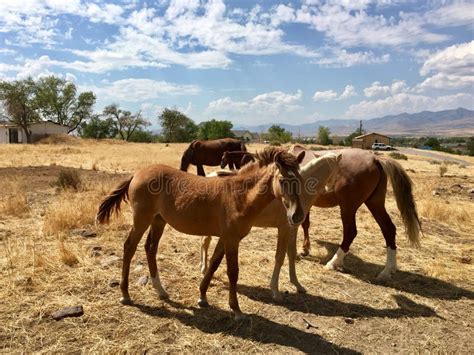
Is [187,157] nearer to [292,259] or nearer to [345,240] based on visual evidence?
[345,240]

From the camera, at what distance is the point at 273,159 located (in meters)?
4.07

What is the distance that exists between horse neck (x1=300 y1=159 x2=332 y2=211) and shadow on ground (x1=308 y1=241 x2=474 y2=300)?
165 centimetres

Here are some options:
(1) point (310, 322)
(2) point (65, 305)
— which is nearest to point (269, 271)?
(1) point (310, 322)

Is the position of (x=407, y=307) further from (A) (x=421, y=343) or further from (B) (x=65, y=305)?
(B) (x=65, y=305)

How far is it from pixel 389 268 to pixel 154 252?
3705mm

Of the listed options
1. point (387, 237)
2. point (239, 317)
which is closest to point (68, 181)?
point (239, 317)

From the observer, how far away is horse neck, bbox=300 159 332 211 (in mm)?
5199

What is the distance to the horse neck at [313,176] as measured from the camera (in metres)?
5.20

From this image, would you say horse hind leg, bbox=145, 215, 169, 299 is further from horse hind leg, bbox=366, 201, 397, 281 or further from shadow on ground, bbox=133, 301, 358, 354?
horse hind leg, bbox=366, 201, 397, 281

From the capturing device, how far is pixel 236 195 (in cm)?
422

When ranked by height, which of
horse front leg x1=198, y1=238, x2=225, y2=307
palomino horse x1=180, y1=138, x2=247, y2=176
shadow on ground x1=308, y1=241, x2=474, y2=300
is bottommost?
shadow on ground x1=308, y1=241, x2=474, y2=300

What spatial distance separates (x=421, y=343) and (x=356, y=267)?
228 cm

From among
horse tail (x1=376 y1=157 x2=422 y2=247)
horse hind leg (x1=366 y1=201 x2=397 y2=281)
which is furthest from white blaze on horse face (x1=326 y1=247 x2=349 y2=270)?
horse tail (x1=376 y1=157 x2=422 y2=247)

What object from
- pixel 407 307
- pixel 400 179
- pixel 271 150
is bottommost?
pixel 407 307
